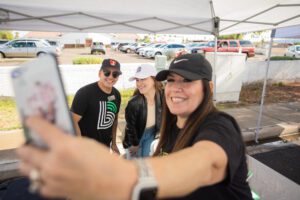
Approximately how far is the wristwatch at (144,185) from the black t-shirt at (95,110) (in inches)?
91.1

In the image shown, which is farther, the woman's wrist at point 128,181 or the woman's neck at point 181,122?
the woman's neck at point 181,122

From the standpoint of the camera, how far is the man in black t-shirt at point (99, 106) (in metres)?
2.86

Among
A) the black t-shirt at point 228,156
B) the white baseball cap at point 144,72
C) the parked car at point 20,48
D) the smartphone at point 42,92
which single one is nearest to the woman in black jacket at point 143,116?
the white baseball cap at point 144,72

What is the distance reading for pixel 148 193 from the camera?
0.65m

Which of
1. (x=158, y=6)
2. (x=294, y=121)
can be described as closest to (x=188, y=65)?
(x=158, y=6)

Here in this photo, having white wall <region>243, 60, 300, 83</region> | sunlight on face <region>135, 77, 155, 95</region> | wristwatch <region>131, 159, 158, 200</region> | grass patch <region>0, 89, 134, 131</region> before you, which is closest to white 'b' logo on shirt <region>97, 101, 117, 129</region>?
sunlight on face <region>135, 77, 155, 95</region>

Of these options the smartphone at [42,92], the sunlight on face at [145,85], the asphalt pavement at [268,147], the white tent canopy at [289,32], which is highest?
the white tent canopy at [289,32]

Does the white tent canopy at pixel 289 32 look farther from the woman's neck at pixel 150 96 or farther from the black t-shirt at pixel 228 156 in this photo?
the black t-shirt at pixel 228 156

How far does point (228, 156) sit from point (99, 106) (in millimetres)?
2166

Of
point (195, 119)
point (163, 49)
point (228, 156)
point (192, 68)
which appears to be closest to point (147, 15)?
point (192, 68)

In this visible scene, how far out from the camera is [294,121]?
671 cm

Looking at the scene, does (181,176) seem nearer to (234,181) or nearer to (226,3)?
(234,181)

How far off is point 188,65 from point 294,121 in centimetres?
669

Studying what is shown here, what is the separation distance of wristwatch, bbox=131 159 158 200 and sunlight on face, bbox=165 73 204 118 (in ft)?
2.77
